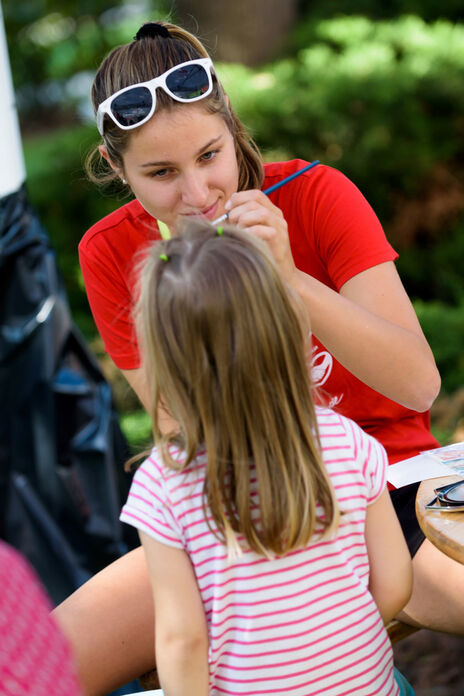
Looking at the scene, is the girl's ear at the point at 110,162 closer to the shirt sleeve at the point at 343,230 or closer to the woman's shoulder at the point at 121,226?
the woman's shoulder at the point at 121,226

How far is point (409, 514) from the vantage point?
1.62m

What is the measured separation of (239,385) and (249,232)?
0.89 feet

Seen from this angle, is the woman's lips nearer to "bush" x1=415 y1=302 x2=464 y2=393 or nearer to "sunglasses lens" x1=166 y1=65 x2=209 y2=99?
"sunglasses lens" x1=166 y1=65 x2=209 y2=99

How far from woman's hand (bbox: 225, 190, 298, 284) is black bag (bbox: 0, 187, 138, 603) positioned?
4.39 ft

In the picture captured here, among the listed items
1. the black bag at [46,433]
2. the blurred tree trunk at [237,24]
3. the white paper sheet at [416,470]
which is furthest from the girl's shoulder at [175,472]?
the blurred tree trunk at [237,24]

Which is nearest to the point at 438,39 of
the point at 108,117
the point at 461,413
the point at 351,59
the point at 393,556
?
the point at 351,59

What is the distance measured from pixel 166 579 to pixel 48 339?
4.94ft

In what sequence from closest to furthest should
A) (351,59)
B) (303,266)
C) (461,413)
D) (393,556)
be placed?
(393,556), (303,266), (461,413), (351,59)

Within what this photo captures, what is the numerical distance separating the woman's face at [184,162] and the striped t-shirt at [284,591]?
2.01ft

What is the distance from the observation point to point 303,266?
1.77 m

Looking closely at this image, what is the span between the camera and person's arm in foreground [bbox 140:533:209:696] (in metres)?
1.16

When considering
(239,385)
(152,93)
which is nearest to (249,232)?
(239,385)

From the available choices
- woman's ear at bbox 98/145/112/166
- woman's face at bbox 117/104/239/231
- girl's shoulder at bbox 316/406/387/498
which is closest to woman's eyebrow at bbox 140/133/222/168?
woman's face at bbox 117/104/239/231

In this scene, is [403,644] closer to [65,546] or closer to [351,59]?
[65,546]
